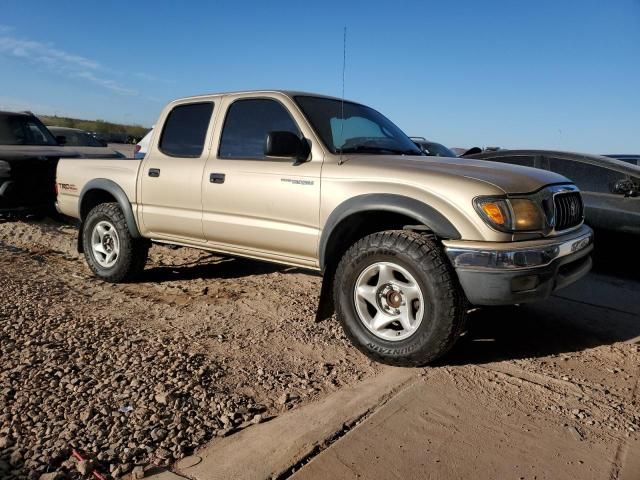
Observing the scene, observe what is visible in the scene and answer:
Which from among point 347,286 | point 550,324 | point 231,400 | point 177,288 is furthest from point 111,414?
point 550,324

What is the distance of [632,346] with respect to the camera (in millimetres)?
4141

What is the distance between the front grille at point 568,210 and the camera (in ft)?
12.4

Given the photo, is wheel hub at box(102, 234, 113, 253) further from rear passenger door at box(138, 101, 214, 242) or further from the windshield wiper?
the windshield wiper

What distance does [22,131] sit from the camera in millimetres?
9258

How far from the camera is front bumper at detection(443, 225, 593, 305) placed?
332 cm

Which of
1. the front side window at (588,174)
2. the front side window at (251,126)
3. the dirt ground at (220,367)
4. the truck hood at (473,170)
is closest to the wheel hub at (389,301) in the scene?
the dirt ground at (220,367)

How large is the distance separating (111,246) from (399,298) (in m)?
3.40

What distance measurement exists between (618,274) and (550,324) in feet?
7.49

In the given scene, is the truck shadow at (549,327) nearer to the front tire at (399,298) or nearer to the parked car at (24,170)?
the front tire at (399,298)

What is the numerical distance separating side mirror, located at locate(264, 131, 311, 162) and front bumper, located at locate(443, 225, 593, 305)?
1.33 meters

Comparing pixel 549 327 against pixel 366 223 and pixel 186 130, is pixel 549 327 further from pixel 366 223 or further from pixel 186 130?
pixel 186 130

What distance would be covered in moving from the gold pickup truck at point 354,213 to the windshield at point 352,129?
0.6 inches

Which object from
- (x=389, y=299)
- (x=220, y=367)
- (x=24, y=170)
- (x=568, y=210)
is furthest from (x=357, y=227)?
(x=24, y=170)

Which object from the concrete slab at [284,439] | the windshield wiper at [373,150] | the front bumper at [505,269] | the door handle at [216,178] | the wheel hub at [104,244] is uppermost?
the windshield wiper at [373,150]
